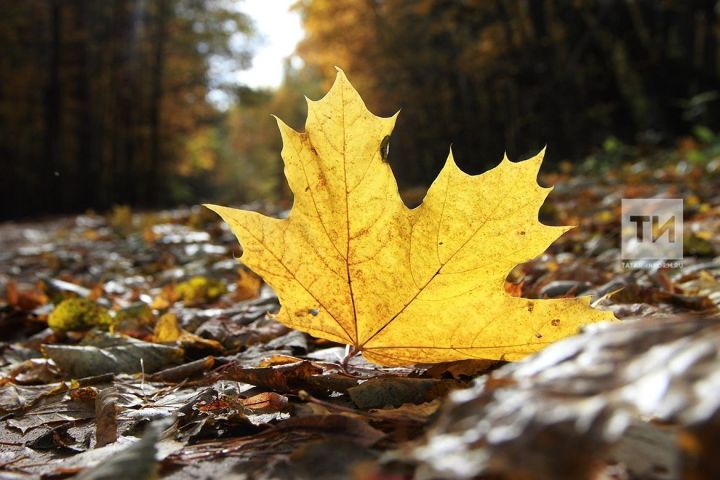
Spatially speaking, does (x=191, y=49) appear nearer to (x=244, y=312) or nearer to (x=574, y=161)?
(x=574, y=161)

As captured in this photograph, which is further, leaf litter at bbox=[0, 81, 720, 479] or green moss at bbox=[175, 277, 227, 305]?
green moss at bbox=[175, 277, 227, 305]

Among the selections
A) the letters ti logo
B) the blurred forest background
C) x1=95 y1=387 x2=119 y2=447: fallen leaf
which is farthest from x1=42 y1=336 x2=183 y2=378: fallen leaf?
the blurred forest background

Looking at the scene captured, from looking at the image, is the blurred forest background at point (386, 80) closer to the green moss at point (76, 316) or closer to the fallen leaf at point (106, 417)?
the green moss at point (76, 316)

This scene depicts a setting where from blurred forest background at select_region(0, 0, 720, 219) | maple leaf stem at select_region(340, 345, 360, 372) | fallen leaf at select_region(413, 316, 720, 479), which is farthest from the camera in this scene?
blurred forest background at select_region(0, 0, 720, 219)

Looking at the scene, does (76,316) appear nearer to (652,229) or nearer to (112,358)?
(112,358)

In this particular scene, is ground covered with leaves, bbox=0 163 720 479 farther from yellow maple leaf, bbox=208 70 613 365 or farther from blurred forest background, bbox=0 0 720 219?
blurred forest background, bbox=0 0 720 219

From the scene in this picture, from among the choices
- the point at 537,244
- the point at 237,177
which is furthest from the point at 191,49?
the point at 237,177

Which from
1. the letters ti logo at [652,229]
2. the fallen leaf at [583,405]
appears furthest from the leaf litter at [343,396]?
the letters ti logo at [652,229]

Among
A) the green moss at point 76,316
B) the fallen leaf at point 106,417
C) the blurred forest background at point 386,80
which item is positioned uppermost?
the blurred forest background at point 386,80
